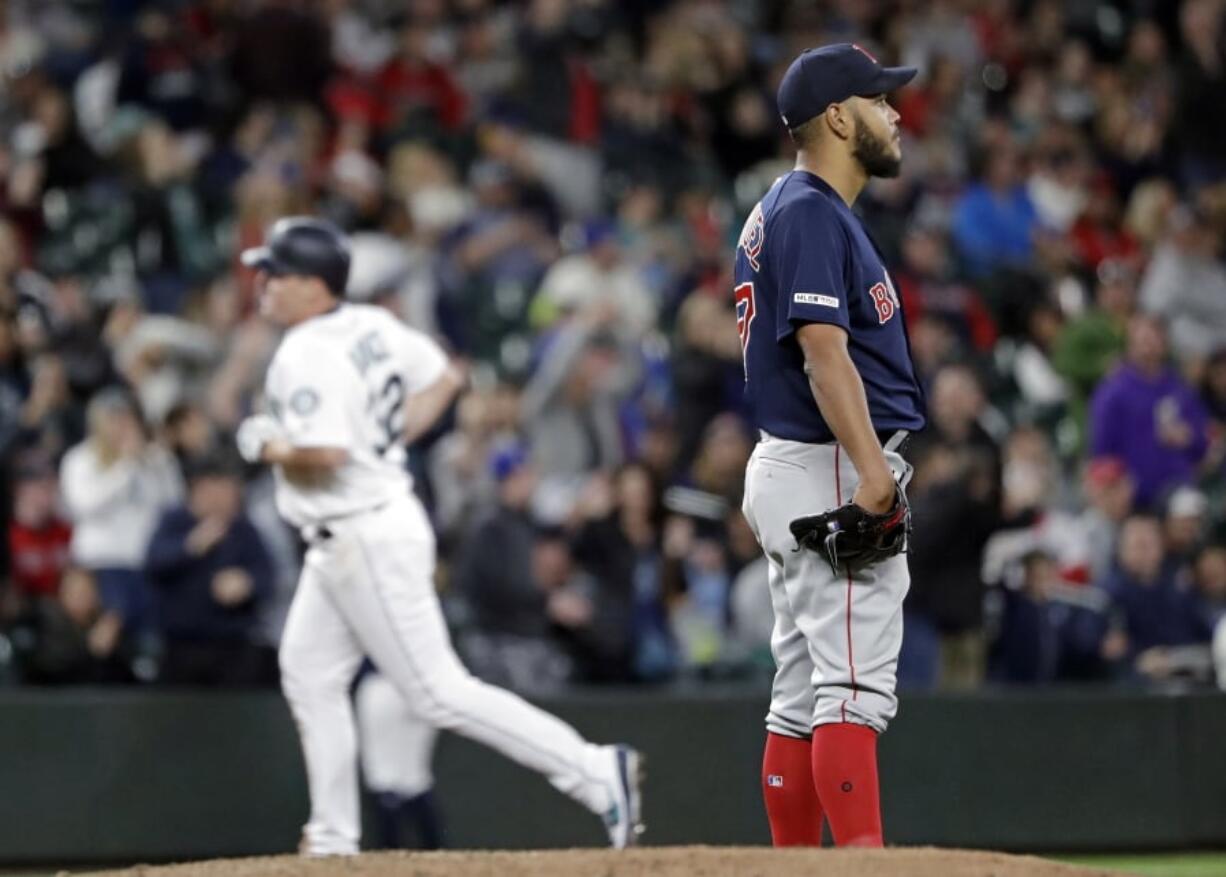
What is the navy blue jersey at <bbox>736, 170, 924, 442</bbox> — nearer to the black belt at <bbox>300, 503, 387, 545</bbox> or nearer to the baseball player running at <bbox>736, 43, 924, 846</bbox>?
the baseball player running at <bbox>736, 43, 924, 846</bbox>

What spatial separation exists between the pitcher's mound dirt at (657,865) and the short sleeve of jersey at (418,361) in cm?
266

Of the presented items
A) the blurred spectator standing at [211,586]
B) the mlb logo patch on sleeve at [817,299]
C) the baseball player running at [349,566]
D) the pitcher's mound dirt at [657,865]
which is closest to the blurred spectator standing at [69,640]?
the blurred spectator standing at [211,586]

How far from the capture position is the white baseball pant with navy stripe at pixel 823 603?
524cm

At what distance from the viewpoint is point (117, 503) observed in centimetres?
996

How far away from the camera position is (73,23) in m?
14.3

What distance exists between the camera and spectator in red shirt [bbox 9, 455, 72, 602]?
9891mm

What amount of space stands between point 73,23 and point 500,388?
5.08m

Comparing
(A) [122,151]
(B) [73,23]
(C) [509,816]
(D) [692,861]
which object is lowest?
(C) [509,816]

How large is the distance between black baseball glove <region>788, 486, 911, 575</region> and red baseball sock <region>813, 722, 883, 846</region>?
1.24 ft

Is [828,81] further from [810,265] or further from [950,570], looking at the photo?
[950,570]

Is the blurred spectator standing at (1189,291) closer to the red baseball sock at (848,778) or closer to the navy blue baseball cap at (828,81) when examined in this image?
the navy blue baseball cap at (828,81)

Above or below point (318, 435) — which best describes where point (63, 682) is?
below

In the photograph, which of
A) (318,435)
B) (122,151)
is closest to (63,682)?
(318,435)

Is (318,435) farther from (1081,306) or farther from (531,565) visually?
(1081,306)
